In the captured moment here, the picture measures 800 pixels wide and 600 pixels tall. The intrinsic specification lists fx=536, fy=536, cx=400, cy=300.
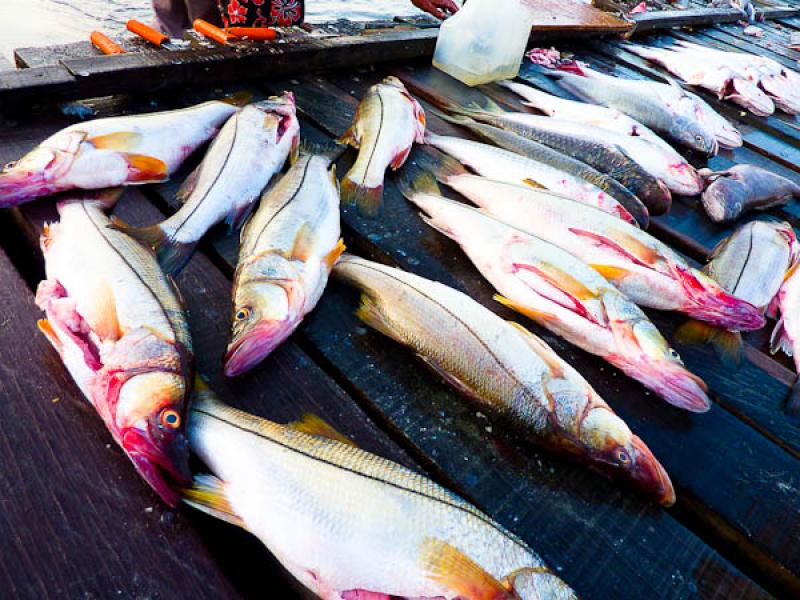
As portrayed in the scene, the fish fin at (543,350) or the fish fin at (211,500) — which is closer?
the fish fin at (211,500)

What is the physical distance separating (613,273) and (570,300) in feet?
1.26

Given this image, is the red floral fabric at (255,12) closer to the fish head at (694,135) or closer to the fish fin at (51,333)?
the fish head at (694,135)

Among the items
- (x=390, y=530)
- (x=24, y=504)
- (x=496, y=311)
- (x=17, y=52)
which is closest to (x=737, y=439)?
(x=496, y=311)

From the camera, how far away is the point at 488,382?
6.49ft

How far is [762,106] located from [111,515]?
6.56 m

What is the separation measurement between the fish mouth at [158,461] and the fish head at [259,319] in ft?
1.35

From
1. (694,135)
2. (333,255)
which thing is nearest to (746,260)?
(694,135)

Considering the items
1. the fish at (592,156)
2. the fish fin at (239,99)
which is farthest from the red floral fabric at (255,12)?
the fish at (592,156)

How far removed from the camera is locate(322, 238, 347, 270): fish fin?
2285 mm

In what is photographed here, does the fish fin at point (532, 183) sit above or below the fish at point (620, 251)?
above

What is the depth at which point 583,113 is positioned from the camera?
169 inches

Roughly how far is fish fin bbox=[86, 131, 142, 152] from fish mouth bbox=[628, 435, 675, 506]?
257cm

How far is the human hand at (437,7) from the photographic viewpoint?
5.31m

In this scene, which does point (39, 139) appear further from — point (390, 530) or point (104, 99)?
point (390, 530)
